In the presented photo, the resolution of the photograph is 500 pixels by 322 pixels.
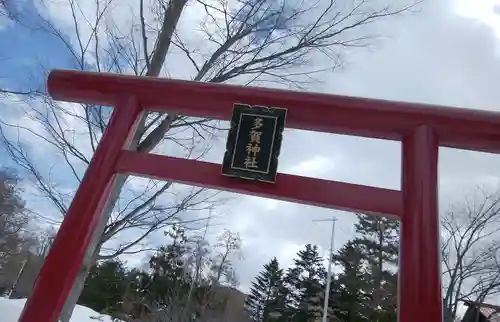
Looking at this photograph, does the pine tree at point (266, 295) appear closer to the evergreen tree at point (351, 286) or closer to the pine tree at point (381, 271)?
the evergreen tree at point (351, 286)

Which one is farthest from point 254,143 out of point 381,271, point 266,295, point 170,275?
point 266,295

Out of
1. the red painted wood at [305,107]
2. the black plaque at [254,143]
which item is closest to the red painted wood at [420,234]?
the red painted wood at [305,107]

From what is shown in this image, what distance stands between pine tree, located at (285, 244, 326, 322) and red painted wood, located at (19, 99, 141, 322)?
44.7ft

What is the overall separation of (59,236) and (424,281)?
173 cm

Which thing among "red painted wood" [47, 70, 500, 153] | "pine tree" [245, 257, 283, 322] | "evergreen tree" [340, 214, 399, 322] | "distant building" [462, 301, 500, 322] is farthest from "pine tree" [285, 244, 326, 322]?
"red painted wood" [47, 70, 500, 153]

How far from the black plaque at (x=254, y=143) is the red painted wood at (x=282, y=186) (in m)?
0.05

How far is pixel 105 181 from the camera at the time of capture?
2064mm

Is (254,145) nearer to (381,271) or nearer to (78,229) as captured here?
(78,229)

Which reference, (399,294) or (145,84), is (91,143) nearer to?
(145,84)

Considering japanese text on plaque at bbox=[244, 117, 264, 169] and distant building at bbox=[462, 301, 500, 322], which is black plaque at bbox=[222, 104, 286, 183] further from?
distant building at bbox=[462, 301, 500, 322]

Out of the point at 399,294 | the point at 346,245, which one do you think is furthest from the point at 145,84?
the point at 346,245

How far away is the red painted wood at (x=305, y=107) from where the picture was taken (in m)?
2.00

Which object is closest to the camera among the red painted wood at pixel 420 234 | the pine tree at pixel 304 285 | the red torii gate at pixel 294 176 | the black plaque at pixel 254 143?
the red painted wood at pixel 420 234

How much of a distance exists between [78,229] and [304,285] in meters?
14.8
